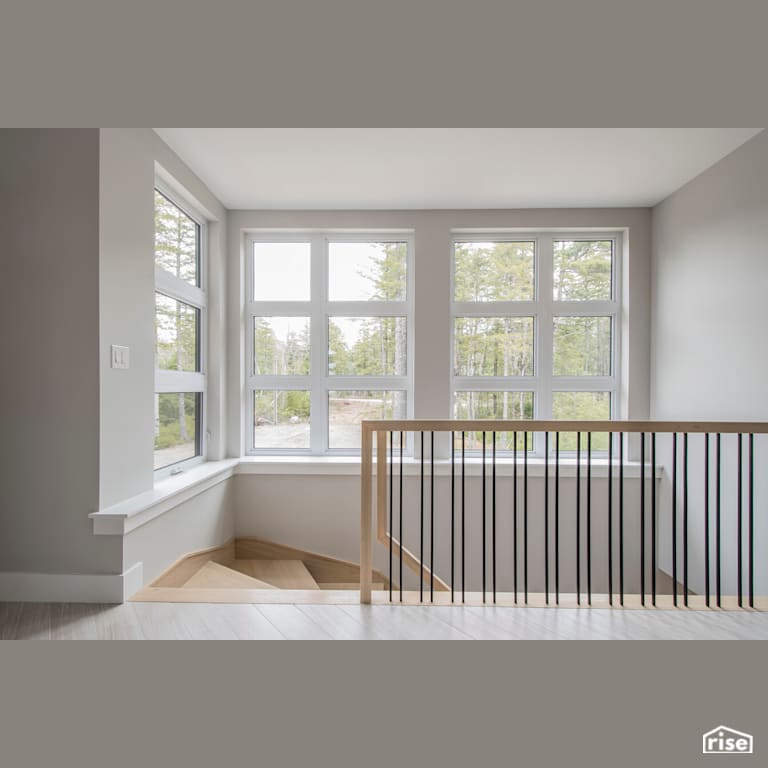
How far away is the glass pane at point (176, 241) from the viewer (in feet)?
Answer: 8.77

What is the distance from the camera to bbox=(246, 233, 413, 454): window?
12.0 ft

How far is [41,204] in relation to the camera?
196 centimetres

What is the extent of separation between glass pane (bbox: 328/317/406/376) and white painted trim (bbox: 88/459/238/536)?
1.20 meters

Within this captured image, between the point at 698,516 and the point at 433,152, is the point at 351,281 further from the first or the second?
the point at 698,516

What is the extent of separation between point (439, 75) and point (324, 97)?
47 cm

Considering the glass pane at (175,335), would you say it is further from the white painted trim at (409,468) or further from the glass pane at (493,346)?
the glass pane at (493,346)

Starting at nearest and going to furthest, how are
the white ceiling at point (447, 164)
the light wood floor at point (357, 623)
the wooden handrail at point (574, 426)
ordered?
the light wood floor at point (357, 623), the wooden handrail at point (574, 426), the white ceiling at point (447, 164)

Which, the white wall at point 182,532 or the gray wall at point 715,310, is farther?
the gray wall at point 715,310

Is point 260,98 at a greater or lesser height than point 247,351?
greater

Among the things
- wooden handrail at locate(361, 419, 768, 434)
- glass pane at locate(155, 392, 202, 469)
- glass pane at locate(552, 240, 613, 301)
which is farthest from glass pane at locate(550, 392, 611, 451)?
glass pane at locate(155, 392, 202, 469)

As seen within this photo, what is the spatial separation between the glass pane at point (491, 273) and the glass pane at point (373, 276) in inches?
17.9
